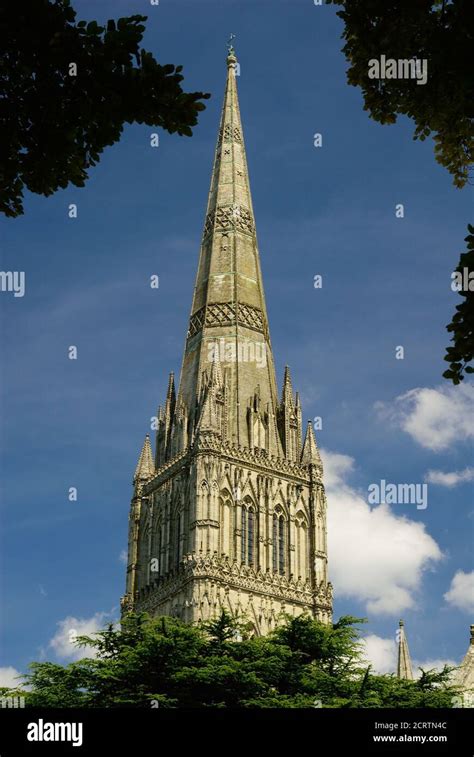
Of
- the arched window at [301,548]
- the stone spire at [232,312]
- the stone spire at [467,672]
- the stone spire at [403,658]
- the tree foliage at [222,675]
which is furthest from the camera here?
the stone spire at [232,312]

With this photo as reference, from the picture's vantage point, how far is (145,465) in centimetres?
6378

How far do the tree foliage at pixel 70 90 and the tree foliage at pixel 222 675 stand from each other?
66.8 ft

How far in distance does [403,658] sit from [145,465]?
798 inches

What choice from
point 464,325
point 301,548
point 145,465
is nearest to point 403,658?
point 301,548

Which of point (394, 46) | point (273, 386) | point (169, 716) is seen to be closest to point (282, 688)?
point (169, 716)

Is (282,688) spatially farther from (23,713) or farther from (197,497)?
(197,497)

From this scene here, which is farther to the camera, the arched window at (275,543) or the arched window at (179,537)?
the arched window at (275,543)

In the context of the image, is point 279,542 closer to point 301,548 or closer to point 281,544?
point 281,544

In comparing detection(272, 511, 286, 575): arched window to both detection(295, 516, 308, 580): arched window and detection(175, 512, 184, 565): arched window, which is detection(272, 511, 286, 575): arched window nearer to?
detection(295, 516, 308, 580): arched window

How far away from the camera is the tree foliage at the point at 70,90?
11156mm

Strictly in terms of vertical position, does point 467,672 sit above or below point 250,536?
below

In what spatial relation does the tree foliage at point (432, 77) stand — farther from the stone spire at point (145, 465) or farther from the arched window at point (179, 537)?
the stone spire at point (145, 465)

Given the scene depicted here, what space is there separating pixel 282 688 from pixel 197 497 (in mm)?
23427

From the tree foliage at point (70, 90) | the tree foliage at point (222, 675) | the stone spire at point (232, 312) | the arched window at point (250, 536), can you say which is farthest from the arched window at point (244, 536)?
the tree foliage at point (70, 90)
